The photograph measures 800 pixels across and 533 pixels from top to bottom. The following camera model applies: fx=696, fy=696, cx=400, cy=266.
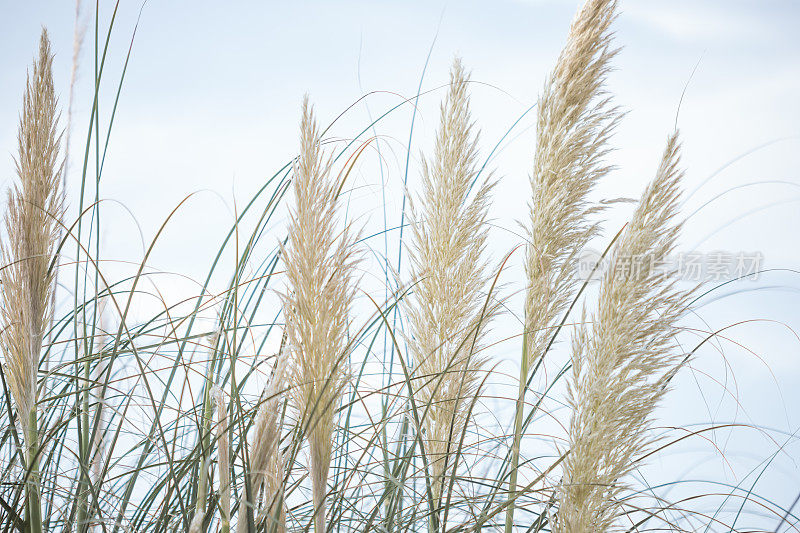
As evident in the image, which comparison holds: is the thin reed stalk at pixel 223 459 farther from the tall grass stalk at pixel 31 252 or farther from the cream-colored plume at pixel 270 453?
the tall grass stalk at pixel 31 252

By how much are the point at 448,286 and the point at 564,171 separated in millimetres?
408

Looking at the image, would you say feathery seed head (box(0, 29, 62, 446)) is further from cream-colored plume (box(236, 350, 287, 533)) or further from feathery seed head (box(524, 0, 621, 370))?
feathery seed head (box(524, 0, 621, 370))

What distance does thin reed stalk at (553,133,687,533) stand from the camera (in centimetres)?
154

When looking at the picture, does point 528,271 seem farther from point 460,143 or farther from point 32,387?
point 32,387

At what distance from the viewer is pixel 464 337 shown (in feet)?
5.88

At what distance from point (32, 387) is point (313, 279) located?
76 cm

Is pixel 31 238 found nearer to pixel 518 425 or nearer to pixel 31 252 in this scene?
pixel 31 252

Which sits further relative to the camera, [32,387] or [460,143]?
[460,143]

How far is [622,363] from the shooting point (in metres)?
1.55

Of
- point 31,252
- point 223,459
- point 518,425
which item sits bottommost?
point 223,459

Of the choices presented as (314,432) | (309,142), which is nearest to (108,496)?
(314,432)

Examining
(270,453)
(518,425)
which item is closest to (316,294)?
(270,453)

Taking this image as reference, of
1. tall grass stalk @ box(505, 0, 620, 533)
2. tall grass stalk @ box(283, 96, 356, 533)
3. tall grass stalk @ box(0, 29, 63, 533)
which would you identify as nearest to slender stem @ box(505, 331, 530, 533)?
tall grass stalk @ box(505, 0, 620, 533)

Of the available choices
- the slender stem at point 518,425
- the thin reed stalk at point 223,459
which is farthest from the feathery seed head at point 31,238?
the slender stem at point 518,425
